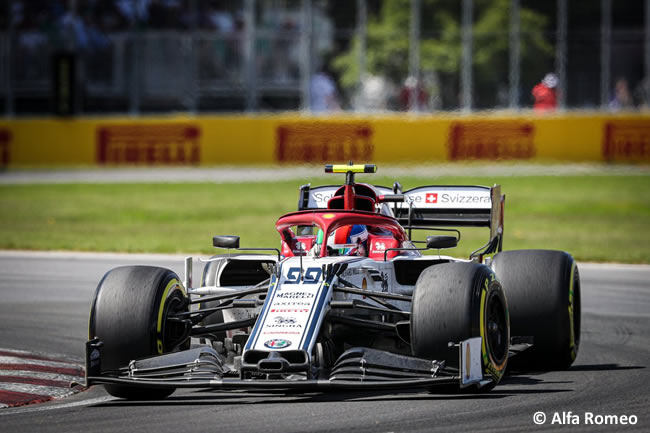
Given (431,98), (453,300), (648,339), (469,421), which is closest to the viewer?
(469,421)

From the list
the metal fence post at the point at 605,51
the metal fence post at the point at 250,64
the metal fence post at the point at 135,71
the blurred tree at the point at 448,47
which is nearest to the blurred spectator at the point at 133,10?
the metal fence post at the point at 135,71

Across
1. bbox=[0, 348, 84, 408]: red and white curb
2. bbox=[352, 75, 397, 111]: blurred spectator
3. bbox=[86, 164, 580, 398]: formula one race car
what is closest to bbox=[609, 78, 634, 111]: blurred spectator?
bbox=[352, 75, 397, 111]: blurred spectator

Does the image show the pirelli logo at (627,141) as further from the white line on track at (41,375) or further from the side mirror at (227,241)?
the white line on track at (41,375)

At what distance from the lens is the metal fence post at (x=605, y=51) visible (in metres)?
33.1

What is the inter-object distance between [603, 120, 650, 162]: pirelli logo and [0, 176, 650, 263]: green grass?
122cm

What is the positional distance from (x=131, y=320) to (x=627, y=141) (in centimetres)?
2495

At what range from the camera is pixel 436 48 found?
33.9 m

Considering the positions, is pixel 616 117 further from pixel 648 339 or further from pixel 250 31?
pixel 648 339

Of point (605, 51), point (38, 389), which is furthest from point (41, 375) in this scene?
point (605, 51)

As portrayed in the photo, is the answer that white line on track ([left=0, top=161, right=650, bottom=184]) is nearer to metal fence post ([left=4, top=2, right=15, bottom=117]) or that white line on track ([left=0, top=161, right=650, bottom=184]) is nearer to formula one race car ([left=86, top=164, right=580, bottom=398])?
metal fence post ([left=4, top=2, right=15, bottom=117])

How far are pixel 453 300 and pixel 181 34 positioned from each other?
28011 millimetres

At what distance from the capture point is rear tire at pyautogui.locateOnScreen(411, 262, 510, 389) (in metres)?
7.97

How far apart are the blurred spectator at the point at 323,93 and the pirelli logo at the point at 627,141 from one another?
7455 millimetres

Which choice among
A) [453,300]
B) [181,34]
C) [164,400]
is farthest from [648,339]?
[181,34]
